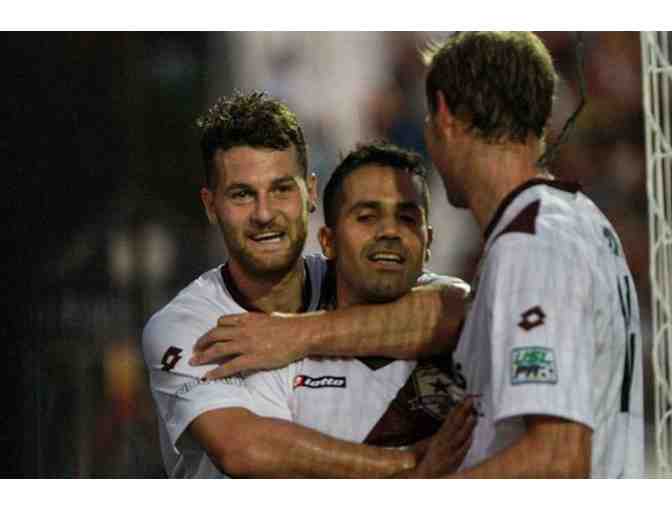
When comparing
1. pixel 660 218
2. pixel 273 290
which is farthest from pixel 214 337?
pixel 660 218

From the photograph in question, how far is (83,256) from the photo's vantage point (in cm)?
371

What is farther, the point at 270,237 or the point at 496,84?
the point at 270,237

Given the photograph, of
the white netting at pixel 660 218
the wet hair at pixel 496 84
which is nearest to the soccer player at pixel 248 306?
the wet hair at pixel 496 84

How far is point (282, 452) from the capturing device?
315 centimetres

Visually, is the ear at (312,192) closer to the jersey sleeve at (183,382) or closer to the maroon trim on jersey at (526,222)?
the jersey sleeve at (183,382)

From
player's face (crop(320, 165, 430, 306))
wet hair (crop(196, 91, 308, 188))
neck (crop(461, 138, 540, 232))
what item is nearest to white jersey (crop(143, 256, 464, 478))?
player's face (crop(320, 165, 430, 306))

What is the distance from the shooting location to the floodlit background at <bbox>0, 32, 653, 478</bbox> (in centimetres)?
366

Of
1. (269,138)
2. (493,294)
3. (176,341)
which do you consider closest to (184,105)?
(269,138)

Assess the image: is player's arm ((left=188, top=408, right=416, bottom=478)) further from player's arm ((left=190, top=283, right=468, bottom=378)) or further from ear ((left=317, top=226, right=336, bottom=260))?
ear ((left=317, top=226, right=336, bottom=260))

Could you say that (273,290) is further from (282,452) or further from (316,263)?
(282,452)

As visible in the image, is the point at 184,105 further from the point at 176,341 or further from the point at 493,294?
the point at 493,294

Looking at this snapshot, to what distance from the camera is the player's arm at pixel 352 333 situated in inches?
127

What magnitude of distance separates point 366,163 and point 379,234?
7.9 inches

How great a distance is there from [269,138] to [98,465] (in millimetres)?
1116
